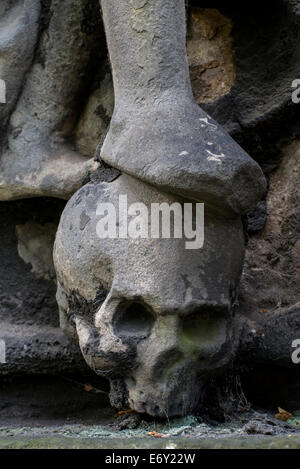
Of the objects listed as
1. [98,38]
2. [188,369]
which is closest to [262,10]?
[98,38]

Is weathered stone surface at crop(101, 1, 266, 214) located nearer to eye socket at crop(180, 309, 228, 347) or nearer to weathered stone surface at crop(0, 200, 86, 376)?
eye socket at crop(180, 309, 228, 347)

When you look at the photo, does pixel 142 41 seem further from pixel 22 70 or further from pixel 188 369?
pixel 188 369

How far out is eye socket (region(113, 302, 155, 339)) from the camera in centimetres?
128

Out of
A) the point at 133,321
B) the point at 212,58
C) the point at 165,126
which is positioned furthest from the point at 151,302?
the point at 212,58

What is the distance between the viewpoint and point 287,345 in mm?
1475

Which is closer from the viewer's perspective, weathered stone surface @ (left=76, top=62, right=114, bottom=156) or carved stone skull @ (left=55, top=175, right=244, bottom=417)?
carved stone skull @ (left=55, top=175, right=244, bottom=417)

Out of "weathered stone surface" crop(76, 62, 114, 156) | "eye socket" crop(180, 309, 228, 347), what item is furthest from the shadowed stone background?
"eye socket" crop(180, 309, 228, 347)

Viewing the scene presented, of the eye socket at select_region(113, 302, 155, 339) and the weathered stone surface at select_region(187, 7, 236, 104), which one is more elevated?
the weathered stone surface at select_region(187, 7, 236, 104)

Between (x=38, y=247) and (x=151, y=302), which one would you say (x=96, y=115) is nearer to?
(x=38, y=247)

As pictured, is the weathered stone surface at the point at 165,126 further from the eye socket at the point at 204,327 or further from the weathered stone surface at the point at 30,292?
the weathered stone surface at the point at 30,292

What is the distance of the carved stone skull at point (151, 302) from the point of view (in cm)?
126

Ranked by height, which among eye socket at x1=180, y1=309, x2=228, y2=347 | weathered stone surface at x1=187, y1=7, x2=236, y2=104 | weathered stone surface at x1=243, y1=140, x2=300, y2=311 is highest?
weathered stone surface at x1=187, y1=7, x2=236, y2=104

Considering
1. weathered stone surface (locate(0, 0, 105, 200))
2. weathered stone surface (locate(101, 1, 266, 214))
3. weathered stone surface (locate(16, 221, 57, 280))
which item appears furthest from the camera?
weathered stone surface (locate(16, 221, 57, 280))

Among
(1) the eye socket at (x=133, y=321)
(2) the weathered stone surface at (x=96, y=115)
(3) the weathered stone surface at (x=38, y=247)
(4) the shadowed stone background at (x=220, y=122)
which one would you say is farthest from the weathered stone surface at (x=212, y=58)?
(1) the eye socket at (x=133, y=321)
